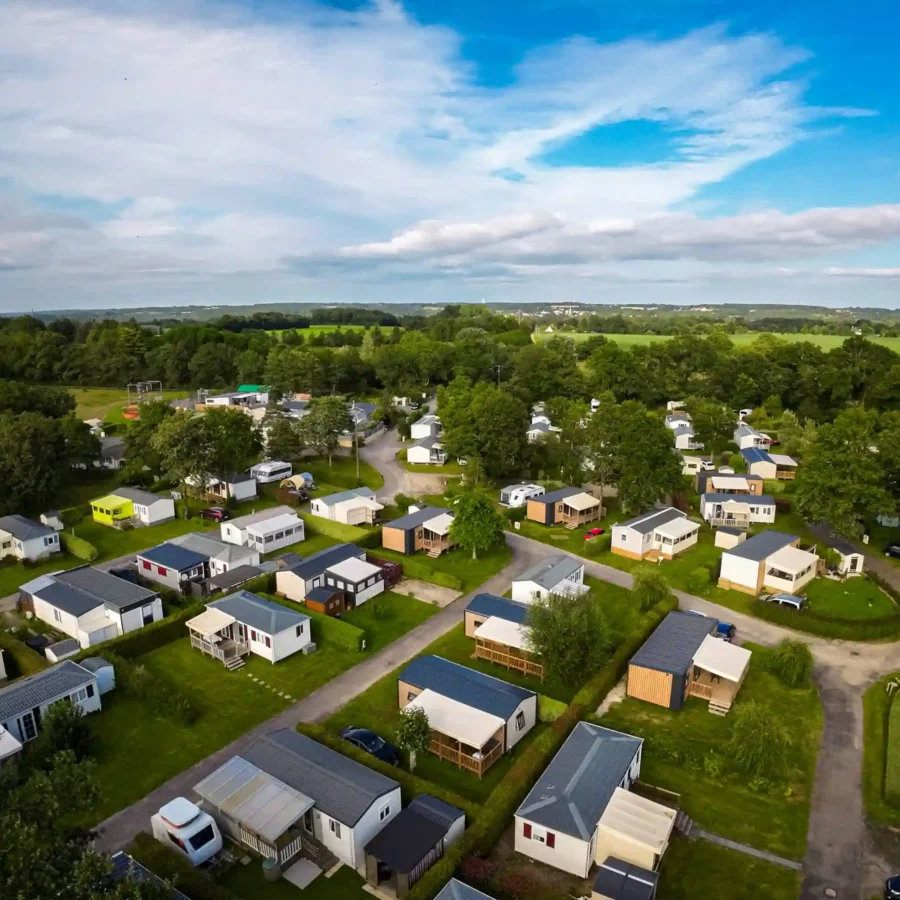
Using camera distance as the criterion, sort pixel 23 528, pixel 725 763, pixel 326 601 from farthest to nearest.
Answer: pixel 23 528 < pixel 326 601 < pixel 725 763

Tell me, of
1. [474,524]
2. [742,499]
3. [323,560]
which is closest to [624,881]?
[323,560]

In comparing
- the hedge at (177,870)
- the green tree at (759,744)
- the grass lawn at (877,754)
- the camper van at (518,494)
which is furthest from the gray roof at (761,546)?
the hedge at (177,870)

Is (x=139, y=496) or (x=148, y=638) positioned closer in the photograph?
(x=148, y=638)

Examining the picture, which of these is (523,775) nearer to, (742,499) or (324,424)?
(742,499)

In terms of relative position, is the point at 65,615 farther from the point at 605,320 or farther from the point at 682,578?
the point at 605,320

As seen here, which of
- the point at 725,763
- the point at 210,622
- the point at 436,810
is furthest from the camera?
the point at 210,622

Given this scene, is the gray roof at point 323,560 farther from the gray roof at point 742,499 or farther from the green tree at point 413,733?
the gray roof at point 742,499

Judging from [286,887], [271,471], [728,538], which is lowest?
[286,887]
